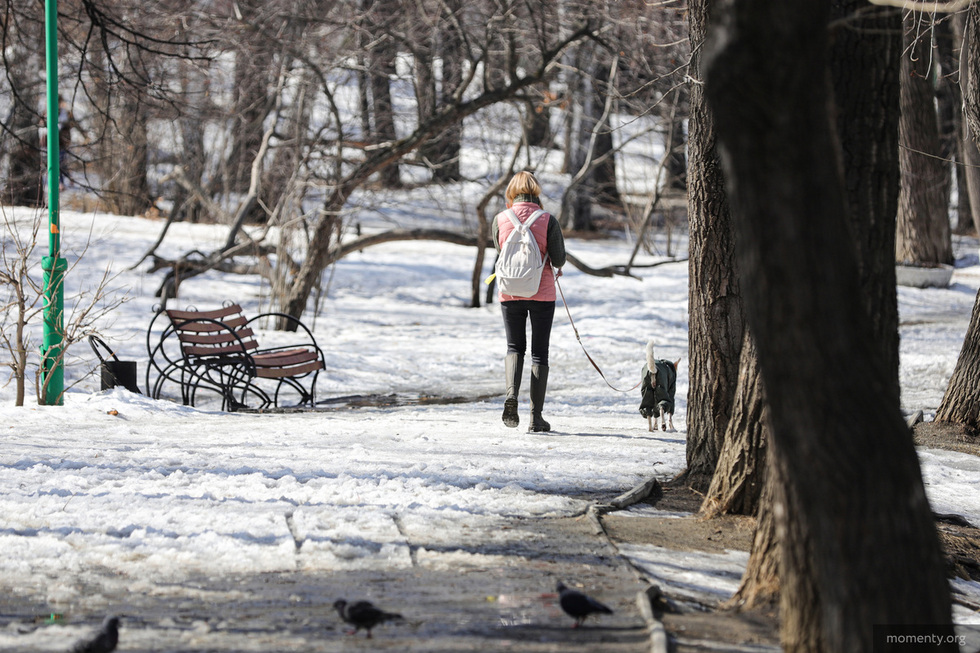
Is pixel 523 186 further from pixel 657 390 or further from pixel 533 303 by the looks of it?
pixel 657 390

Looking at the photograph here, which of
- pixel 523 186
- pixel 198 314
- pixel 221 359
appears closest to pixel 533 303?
pixel 523 186

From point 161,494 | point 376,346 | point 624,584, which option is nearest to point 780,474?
point 624,584

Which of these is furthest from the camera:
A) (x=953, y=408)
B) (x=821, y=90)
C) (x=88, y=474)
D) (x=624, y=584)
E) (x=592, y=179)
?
(x=592, y=179)

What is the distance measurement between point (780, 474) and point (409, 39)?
37.0 ft

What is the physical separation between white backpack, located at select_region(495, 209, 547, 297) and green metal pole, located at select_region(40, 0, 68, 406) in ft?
11.5

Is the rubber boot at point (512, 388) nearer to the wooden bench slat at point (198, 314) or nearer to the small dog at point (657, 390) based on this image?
the small dog at point (657, 390)

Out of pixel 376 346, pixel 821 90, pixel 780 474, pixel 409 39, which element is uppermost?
pixel 409 39

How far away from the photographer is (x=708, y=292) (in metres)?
4.89

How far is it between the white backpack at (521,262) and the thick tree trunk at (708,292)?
1.62m

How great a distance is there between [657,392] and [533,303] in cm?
110

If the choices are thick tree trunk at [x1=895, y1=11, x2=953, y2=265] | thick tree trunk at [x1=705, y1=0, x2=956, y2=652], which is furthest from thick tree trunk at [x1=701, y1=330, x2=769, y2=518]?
thick tree trunk at [x1=895, y1=11, x2=953, y2=265]

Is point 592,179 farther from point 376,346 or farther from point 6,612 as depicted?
point 6,612

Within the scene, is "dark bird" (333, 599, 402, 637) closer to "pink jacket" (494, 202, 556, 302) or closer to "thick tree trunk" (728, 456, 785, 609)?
"thick tree trunk" (728, 456, 785, 609)

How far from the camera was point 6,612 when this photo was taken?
3.18 meters
